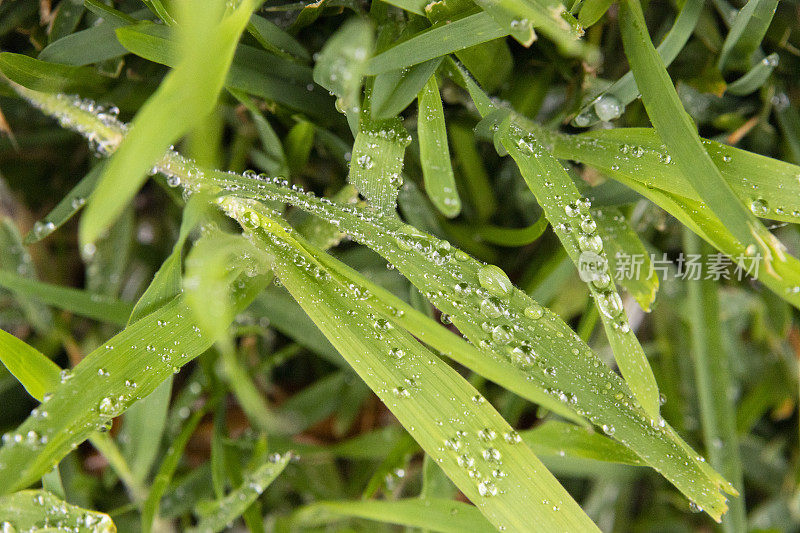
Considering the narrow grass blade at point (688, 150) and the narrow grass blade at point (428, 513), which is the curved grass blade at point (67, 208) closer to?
the narrow grass blade at point (428, 513)

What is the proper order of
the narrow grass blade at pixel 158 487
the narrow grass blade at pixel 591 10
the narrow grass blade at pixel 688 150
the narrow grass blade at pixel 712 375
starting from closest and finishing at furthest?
the narrow grass blade at pixel 688 150
the narrow grass blade at pixel 591 10
the narrow grass blade at pixel 158 487
the narrow grass blade at pixel 712 375

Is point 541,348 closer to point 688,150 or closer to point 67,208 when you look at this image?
point 688,150

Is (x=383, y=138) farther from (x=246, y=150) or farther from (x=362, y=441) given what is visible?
(x=362, y=441)

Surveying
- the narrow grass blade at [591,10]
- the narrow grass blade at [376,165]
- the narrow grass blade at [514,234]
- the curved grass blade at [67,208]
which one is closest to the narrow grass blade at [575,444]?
the narrow grass blade at [514,234]

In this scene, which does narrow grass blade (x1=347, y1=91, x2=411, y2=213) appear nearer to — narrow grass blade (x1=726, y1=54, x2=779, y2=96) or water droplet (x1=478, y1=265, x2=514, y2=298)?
water droplet (x1=478, y1=265, x2=514, y2=298)

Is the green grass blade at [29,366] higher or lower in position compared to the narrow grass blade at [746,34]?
higher

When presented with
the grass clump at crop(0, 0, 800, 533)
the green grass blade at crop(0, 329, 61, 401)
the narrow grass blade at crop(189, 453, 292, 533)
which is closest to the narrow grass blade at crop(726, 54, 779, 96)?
the grass clump at crop(0, 0, 800, 533)

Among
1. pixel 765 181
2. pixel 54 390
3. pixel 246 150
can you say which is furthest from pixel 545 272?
pixel 54 390
